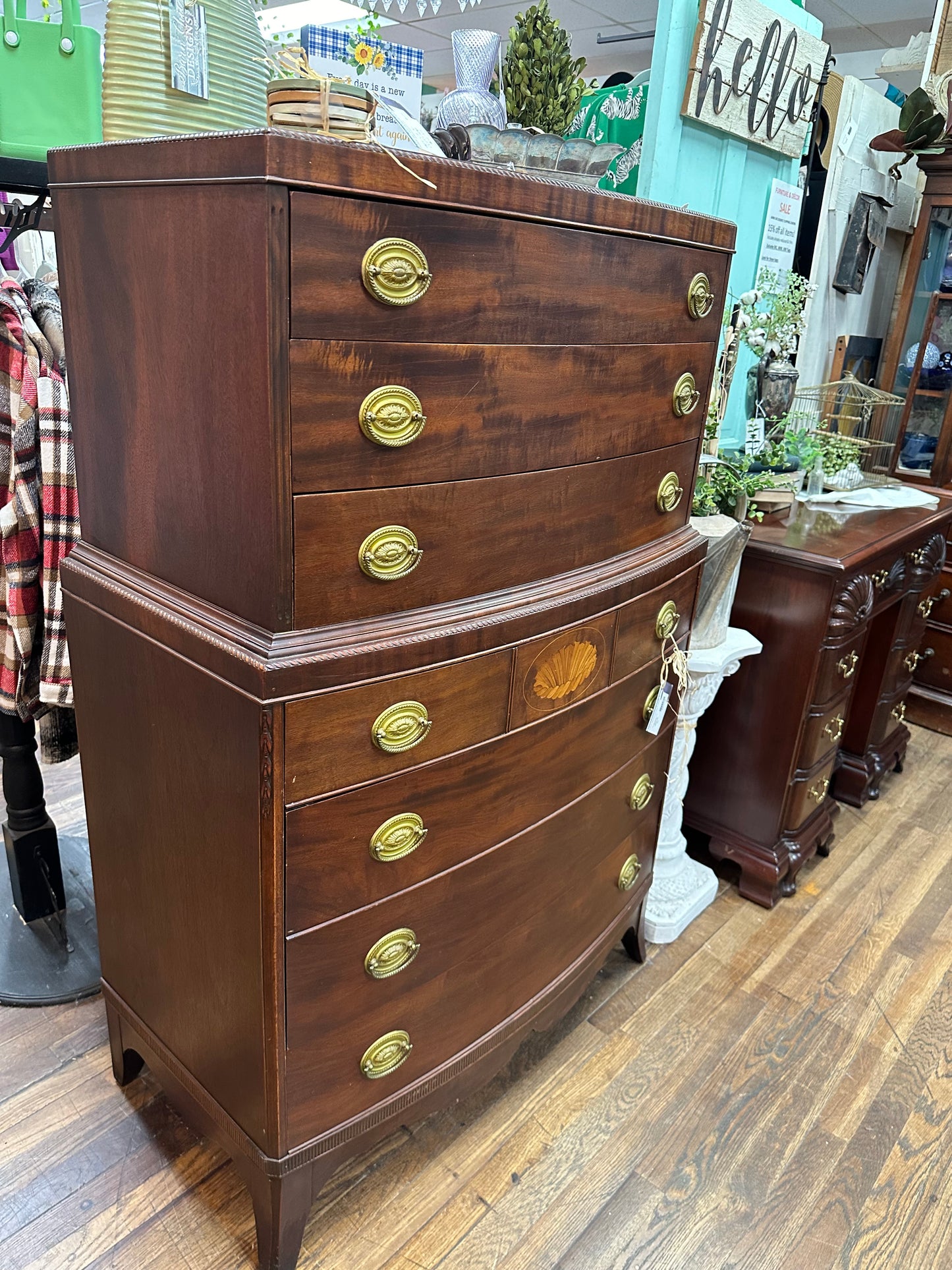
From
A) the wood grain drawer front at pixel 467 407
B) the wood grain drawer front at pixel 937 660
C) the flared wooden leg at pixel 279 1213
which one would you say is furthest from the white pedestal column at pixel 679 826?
the wood grain drawer front at pixel 937 660

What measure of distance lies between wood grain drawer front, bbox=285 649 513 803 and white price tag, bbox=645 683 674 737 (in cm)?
46

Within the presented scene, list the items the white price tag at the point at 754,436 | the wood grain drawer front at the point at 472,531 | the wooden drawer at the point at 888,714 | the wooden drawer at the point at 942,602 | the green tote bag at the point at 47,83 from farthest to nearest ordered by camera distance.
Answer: the wooden drawer at the point at 942,602
the wooden drawer at the point at 888,714
the white price tag at the point at 754,436
the green tote bag at the point at 47,83
the wood grain drawer front at the point at 472,531

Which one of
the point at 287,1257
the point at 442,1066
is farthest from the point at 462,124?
the point at 287,1257

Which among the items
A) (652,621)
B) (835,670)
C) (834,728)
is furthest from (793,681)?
(652,621)

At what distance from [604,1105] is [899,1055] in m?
0.66

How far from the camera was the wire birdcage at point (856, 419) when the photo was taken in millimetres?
2707

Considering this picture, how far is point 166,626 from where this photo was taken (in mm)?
1062

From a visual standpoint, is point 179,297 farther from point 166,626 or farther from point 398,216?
point 166,626

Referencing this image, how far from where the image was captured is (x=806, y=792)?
2.22 meters

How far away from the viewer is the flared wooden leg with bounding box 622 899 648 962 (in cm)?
191

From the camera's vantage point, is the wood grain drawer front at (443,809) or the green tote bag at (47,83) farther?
the green tote bag at (47,83)

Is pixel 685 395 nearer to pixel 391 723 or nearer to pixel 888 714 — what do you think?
pixel 391 723

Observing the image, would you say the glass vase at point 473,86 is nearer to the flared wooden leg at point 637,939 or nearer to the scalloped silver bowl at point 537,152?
the scalloped silver bowl at point 537,152

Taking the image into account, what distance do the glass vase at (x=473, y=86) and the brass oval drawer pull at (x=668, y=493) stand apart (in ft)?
1.91
